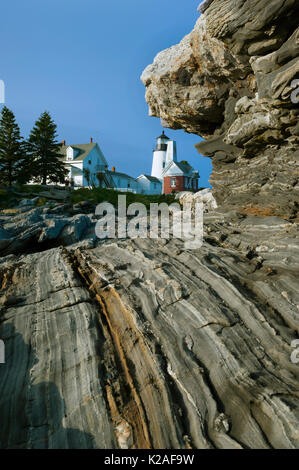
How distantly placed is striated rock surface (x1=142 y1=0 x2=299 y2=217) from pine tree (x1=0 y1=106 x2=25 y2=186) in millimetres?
27862

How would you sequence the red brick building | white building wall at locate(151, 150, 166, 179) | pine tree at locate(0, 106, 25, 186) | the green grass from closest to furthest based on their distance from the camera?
1. the green grass
2. pine tree at locate(0, 106, 25, 186)
3. the red brick building
4. white building wall at locate(151, 150, 166, 179)

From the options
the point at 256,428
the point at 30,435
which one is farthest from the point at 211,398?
the point at 30,435

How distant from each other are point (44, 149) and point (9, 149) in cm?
454

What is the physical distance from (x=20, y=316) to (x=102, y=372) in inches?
78.4

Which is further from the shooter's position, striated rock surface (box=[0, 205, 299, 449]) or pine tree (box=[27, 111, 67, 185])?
pine tree (box=[27, 111, 67, 185])

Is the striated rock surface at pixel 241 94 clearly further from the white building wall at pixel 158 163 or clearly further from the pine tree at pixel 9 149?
the white building wall at pixel 158 163

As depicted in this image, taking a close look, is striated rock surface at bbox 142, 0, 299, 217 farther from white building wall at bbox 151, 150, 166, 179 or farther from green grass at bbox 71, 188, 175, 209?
white building wall at bbox 151, 150, 166, 179

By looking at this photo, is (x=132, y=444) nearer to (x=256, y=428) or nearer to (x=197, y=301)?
(x=256, y=428)

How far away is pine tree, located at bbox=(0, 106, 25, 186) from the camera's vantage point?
37.5 m

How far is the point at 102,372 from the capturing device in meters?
4.50

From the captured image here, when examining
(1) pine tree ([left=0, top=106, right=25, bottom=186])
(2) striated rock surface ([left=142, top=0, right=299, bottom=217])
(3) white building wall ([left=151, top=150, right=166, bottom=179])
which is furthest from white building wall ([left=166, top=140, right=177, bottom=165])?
(2) striated rock surface ([left=142, top=0, right=299, bottom=217])

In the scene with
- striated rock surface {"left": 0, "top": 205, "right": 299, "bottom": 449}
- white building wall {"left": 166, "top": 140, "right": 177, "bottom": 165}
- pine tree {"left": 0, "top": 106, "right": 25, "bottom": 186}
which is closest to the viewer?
striated rock surface {"left": 0, "top": 205, "right": 299, "bottom": 449}

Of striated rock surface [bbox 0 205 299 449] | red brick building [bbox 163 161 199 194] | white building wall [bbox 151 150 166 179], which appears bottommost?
striated rock surface [bbox 0 205 299 449]

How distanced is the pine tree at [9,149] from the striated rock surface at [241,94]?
91.4 ft
